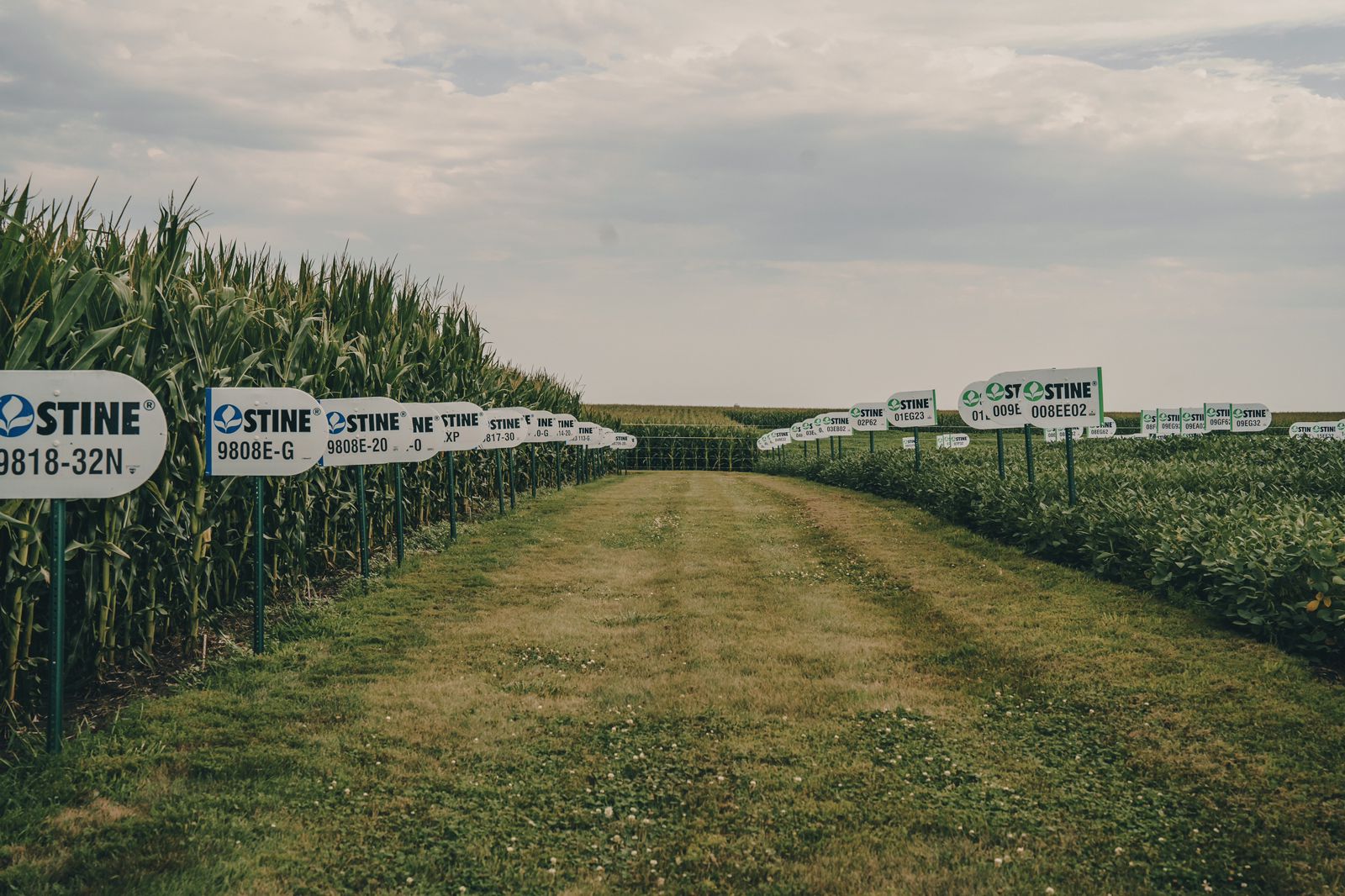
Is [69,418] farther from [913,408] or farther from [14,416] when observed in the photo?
[913,408]

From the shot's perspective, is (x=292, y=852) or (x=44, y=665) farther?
(x=44, y=665)

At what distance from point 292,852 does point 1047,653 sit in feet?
20.9

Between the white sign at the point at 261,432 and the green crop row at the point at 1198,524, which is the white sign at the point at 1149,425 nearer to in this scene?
the green crop row at the point at 1198,524

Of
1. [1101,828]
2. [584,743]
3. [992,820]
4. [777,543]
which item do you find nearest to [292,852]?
[584,743]

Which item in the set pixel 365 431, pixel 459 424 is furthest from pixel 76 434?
pixel 459 424

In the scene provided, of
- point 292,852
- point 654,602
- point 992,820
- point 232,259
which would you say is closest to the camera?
point 292,852

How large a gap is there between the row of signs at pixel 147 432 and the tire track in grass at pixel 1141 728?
19.1 feet

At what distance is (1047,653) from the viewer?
829 cm

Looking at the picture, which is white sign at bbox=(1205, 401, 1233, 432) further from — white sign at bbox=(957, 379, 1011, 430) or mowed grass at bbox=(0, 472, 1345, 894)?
mowed grass at bbox=(0, 472, 1345, 894)

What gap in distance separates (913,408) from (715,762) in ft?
67.6

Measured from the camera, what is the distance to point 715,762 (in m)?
5.98

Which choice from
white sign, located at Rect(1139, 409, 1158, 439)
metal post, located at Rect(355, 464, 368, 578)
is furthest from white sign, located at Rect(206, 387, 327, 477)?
white sign, located at Rect(1139, 409, 1158, 439)

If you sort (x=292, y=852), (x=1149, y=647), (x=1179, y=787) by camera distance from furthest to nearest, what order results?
(x=1149, y=647) → (x=1179, y=787) → (x=292, y=852)

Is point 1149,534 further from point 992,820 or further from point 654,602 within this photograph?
point 992,820
